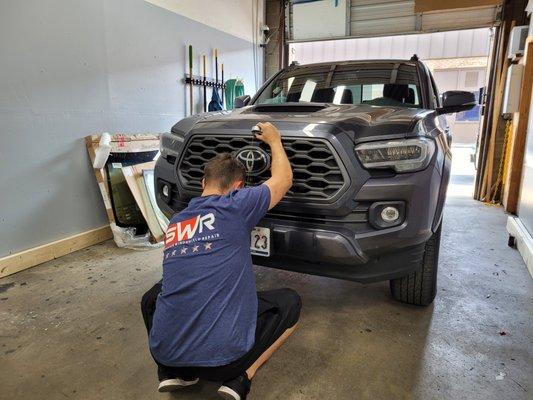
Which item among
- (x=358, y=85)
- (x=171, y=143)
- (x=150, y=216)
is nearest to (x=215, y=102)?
(x=150, y=216)

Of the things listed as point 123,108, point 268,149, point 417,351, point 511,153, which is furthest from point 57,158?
point 511,153

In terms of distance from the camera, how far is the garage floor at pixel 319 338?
5.49 feet

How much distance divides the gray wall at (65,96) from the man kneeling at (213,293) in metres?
2.17

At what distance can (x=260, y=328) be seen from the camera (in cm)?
161

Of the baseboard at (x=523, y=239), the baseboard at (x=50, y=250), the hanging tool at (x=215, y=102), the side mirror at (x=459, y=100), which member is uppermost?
the hanging tool at (x=215, y=102)

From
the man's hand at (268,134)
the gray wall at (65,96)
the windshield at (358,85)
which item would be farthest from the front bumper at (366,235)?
the gray wall at (65,96)

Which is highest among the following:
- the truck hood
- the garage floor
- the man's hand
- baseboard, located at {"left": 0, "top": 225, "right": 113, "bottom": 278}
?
the truck hood

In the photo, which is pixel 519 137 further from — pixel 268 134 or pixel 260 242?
pixel 260 242

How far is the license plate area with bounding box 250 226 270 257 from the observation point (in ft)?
5.90

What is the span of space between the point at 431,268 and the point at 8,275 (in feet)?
10.1

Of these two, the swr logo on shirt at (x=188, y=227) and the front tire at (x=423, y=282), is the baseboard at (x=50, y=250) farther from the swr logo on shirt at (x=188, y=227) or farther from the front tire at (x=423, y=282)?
the front tire at (x=423, y=282)

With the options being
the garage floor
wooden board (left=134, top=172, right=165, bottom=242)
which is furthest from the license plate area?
wooden board (left=134, top=172, right=165, bottom=242)

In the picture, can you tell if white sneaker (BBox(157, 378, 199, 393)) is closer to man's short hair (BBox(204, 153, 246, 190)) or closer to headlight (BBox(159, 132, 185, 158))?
man's short hair (BBox(204, 153, 246, 190))

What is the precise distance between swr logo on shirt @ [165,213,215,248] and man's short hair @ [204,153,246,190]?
0.18m
